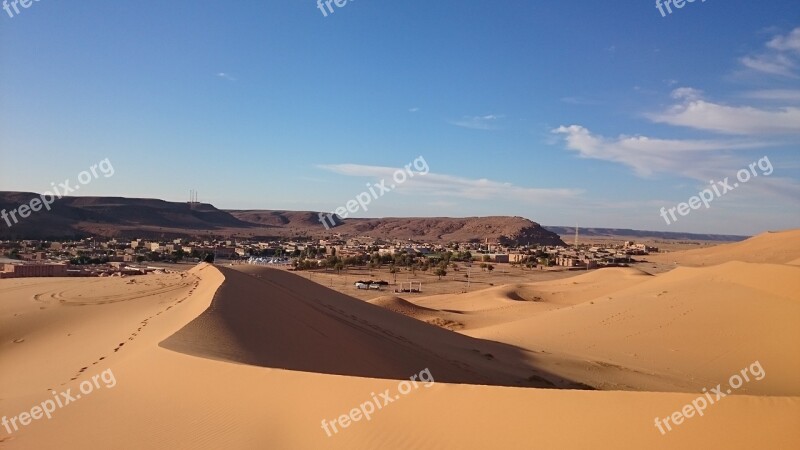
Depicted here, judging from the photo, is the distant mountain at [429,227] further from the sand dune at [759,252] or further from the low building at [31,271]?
the low building at [31,271]

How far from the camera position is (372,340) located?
16.3m

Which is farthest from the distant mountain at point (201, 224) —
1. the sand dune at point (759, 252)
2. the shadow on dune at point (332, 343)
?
the shadow on dune at point (332, 343)

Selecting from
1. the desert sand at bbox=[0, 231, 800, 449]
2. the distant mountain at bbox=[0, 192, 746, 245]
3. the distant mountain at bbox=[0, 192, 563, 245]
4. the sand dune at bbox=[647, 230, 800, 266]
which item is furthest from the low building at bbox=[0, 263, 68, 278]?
the sand dune at bbox=[647, 230, 800, 266]

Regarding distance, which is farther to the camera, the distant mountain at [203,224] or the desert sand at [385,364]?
the distant mountain at [203,224]

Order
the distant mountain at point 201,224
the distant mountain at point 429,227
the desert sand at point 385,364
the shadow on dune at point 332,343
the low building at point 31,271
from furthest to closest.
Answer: the distant mountain at point 429,227
the distant mountain at point 201,224
the low building at point 31,271
the shadow on dune at point 332,343
the desert sand at point 385,364

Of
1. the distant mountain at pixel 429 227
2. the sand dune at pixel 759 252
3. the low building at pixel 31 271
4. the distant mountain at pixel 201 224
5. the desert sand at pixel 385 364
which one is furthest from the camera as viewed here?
the distant mountain at pixel 429 227

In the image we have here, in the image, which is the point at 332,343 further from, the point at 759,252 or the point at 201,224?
the point at 201,224

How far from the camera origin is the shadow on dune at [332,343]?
11.7 meters

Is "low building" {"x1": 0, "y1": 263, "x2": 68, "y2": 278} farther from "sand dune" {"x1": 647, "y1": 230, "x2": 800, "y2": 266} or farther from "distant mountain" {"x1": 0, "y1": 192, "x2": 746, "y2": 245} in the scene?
"sand dune" {"x1": 647, "y1": 230, "x2": 800, "y2": 266}

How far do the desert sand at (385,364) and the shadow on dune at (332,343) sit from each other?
0.08 m

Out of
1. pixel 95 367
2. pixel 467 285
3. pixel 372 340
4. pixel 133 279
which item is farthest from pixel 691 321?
pixel 467 285

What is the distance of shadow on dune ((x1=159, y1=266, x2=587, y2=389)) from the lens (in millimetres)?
11695

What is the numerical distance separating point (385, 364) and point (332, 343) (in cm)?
144

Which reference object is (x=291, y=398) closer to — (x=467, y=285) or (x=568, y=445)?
(x=568, y=445)
